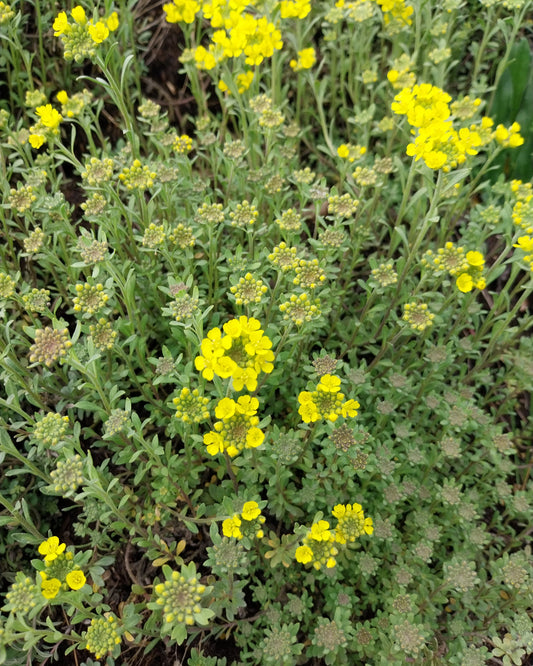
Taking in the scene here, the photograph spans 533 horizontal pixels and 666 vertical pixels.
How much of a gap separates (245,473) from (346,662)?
39.9 inches

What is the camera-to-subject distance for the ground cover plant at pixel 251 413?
7.43 ft

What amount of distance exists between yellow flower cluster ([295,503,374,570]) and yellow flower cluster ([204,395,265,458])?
0.47 m

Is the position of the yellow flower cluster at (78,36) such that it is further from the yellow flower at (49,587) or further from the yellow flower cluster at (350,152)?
the yellow flower at (49,587)

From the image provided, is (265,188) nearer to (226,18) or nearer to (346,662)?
(226,18)

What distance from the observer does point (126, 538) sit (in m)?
2.87

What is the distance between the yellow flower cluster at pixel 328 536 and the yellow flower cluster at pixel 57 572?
0.91 meters

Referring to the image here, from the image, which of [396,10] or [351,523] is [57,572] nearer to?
[351,523]

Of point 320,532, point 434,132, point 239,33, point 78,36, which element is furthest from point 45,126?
point 320,532

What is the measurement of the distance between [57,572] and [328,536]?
1132 millimetres

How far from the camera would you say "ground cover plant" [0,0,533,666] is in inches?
89.2

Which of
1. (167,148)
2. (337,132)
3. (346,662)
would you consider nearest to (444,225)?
(337,132)

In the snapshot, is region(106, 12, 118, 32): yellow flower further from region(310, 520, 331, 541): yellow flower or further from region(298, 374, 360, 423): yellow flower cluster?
region(310, 520, 331, 541): yellow flower

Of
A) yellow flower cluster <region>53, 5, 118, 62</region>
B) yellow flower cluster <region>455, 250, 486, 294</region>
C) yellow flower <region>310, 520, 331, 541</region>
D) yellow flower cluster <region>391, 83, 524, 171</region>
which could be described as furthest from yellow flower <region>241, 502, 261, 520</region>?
yellow flower cluster <region>53, 5, 118, 62</region>

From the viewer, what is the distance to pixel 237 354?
2115mm
